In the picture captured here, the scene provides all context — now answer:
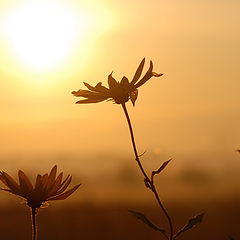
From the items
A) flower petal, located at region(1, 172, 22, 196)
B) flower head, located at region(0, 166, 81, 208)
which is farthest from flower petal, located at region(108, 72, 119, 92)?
flower petal, located at region(1, 172, 22, 196)

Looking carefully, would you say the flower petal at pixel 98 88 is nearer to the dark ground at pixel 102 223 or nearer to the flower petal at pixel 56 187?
the flower petal at pixel 56 187

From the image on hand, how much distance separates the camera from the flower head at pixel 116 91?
383 cm

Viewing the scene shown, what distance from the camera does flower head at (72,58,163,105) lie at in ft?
12.6

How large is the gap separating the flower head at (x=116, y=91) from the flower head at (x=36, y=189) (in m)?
0.42

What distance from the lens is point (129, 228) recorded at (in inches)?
1380

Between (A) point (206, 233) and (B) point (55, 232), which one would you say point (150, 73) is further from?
(B) point (55, 232)

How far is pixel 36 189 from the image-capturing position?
12.0ft

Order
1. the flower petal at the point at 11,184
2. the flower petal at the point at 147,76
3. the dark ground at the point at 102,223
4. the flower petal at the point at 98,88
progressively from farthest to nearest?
the dark ground at the point at 102,223 → the flower petal at the point at 98,88 → the flower petal at the point at 147,76 → the flower petal at the point at 11,184

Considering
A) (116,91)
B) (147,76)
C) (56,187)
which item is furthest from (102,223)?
(56,187)

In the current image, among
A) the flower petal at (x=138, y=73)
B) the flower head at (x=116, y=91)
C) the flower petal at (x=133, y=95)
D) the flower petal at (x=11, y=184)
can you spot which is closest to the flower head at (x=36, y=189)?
the flower petal at (x=11, y=184)

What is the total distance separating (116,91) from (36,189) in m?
0.67

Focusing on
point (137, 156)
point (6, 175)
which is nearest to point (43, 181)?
point (6, 175)

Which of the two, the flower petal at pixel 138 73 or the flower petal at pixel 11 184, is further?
the flower petal at pixel 138 73

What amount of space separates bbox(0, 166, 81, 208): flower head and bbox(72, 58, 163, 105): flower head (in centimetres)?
42
